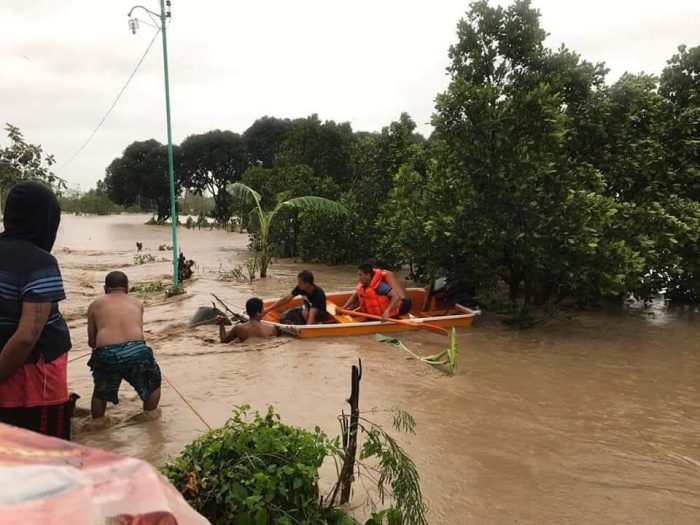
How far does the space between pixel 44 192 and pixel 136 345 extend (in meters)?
2.25

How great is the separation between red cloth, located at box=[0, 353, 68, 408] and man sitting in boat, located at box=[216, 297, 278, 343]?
5122 millimetres

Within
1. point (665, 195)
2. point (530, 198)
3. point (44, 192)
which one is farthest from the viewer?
point (665, 195)

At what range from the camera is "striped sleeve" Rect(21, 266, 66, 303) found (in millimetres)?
2439

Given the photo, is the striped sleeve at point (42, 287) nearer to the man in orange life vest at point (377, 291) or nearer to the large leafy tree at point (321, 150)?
the man in orange life vest at point (377, 291)

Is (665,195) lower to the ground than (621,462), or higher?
higher

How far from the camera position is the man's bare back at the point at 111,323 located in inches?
178

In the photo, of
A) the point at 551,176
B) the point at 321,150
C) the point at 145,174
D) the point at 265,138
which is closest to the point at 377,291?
the point at 551,176

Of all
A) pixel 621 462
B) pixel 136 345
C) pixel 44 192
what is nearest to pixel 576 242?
pixel 621 462

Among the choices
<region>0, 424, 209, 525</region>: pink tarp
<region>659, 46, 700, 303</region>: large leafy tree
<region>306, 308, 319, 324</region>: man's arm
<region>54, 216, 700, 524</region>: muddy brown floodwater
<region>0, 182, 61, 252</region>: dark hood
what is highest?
<region>659, 46, 700, 303</region>: large leafy tree

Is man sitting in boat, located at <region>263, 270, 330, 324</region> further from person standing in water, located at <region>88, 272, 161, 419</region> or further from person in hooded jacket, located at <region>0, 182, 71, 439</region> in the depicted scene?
person in hooded jacket, located at <region>0, 182, 71, 439</region>

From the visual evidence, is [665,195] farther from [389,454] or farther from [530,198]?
[389,454]

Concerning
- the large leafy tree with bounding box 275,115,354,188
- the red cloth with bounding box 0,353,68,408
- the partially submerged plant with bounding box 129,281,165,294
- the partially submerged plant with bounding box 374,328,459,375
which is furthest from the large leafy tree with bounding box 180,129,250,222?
the red cloth with bounding box 0,353,68,408

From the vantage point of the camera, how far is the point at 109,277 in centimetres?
470

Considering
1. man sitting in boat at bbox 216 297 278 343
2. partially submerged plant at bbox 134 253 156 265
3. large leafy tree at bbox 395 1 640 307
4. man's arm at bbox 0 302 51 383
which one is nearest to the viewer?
man's arm at bbox 0 302 51 383
